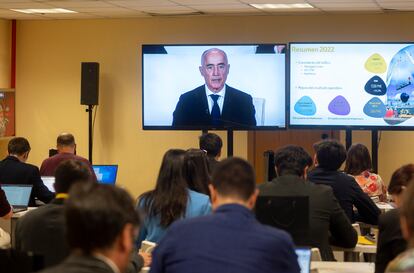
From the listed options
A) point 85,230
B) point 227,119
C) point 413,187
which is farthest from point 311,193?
point 227,119

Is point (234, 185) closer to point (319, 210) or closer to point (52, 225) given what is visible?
point (52, 225)

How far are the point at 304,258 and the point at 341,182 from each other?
197 centimetres

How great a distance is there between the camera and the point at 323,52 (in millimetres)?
8711

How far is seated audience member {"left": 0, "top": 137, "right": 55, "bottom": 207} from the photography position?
6.77 meters

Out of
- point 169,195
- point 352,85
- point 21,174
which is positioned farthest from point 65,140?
point 169,195

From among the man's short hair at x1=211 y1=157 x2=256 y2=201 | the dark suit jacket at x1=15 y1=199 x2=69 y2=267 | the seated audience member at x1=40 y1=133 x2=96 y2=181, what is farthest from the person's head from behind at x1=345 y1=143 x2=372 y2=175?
the man's short hair at x1=211 y1=157 x2=256 y2=201

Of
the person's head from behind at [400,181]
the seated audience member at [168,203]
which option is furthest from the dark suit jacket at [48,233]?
the person's head from behind at [400,181]

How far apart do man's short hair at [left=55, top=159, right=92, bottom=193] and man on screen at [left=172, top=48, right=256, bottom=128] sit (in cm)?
516

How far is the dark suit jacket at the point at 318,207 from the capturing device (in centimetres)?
432

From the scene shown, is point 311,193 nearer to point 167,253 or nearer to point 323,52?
point 167,253

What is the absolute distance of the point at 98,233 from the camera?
6.28ft

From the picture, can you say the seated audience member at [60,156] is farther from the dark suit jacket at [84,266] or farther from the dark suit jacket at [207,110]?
the dark suit jacket at [84,266]

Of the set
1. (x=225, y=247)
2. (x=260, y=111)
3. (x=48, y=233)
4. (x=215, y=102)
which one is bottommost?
(x=48, y=233)

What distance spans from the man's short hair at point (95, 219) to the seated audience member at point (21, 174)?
491cm
